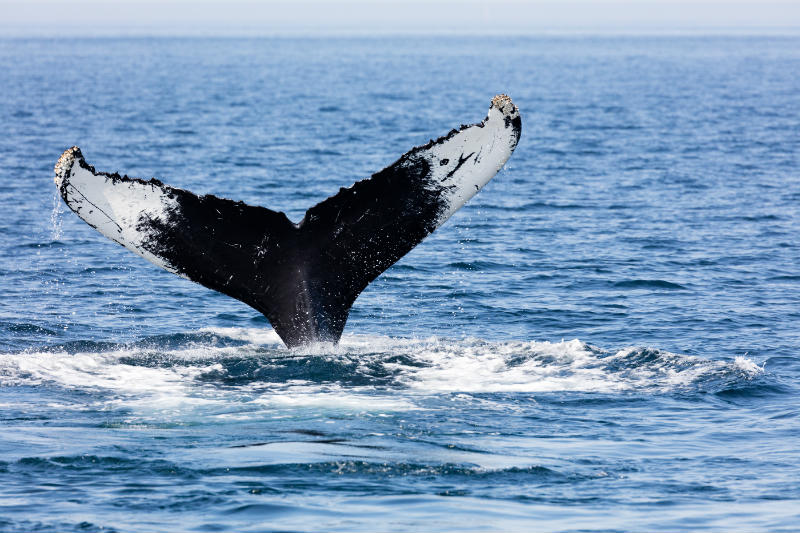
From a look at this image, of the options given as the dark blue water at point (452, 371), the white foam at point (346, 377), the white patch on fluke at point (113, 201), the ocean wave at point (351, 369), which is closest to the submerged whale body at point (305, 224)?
the white patch on fluke at point (113, 201)

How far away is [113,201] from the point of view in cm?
888

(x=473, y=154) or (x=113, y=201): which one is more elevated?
(x=473, y=154)

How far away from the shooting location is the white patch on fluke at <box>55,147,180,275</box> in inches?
339

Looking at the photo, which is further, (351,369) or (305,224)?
(351,369)

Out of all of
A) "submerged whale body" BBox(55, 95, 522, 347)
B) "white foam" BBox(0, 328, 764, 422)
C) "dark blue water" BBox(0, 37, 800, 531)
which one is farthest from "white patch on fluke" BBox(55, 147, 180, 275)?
"dark blue water" BBox(0, 37, 800, 531)

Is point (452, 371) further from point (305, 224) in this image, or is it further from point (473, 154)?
point (473, 154)

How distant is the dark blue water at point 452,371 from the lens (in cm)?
773

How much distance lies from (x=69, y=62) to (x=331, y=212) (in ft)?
293

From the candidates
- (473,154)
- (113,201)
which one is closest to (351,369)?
(473,154)

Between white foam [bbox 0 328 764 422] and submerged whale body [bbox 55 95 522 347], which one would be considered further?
white foam [bbox 0 328 764 422]

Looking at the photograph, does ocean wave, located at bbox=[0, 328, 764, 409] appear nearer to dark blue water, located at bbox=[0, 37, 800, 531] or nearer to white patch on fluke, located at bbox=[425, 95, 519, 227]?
dark blue water, located at bbox=[0, 37, 800, 531]

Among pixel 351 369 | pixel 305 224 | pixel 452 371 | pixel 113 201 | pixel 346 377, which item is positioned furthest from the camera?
pixel 452 371

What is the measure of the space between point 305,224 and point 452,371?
1.95 m

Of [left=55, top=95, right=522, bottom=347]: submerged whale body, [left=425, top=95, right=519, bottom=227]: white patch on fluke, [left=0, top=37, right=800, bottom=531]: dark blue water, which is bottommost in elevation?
[left=0, top=37, right=800, bottom=531]: dark blue water
